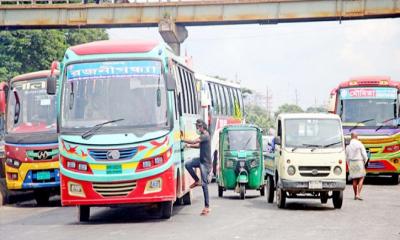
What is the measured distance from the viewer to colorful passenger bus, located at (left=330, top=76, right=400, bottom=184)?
29.8 m

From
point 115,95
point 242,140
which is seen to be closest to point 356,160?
point 242,140

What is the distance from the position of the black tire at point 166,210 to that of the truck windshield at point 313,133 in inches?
167

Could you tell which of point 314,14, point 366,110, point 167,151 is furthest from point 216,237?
point 314,14

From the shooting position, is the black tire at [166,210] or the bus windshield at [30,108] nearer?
the black tire at [166,210]

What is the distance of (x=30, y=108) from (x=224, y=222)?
322 inches

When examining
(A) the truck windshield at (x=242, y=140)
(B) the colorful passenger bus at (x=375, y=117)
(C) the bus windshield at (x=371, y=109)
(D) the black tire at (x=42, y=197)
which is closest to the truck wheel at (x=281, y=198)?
(A) the truck windshield at (x=242, y=140)

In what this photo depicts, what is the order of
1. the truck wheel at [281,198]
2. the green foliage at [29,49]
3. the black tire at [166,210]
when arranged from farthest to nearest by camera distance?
the green foliage at [29,49] < the truck wheel at [281,198] < the black tire at [166,210]

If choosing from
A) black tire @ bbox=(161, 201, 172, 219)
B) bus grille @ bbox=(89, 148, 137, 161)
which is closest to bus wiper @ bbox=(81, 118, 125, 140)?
bus grille @ bbox=(89, 148, 137, 161)

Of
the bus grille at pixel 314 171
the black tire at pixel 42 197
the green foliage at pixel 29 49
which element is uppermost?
the green foliage at pixel 29 49

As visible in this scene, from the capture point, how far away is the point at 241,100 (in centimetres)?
4078

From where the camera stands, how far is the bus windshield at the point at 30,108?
2181 cm

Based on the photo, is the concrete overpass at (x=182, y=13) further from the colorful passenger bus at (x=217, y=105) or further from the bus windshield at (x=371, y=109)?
the bus windshield at (x=371, y=109)

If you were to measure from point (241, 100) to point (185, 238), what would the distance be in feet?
91.4

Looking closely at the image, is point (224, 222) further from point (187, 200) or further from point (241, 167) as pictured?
point (241, 167)
